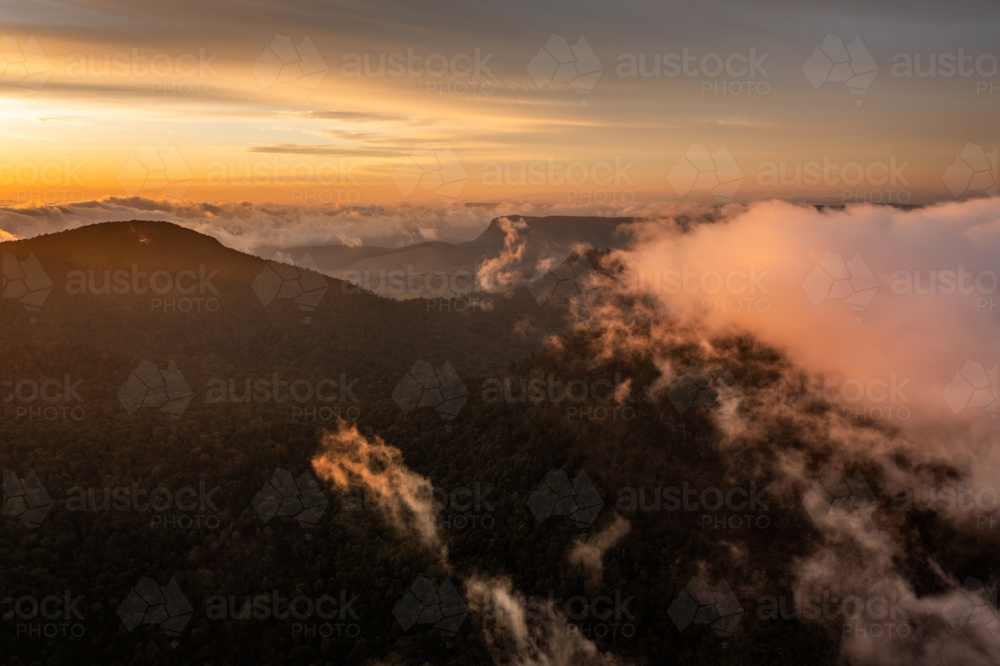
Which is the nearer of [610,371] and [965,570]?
[965,570]

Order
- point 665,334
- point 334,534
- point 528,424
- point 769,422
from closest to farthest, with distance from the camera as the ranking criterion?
point 334,534, point 769,422, point 528,424, point 665,334

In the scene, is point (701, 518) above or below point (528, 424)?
below

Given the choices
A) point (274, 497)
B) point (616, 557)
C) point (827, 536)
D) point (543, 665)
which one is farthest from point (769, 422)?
point (274, 497)

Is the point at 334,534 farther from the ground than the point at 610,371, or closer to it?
closer to it

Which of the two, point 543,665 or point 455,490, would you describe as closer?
point 543,665

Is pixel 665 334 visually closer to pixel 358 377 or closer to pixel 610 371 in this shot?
pixel 610 371

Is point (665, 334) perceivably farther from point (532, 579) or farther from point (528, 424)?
point (532, 579)

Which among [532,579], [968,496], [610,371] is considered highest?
[610,371]

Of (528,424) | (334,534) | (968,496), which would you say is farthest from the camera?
(528,424)

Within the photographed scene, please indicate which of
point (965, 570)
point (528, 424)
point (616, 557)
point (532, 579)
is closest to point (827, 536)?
point (965, 570)
